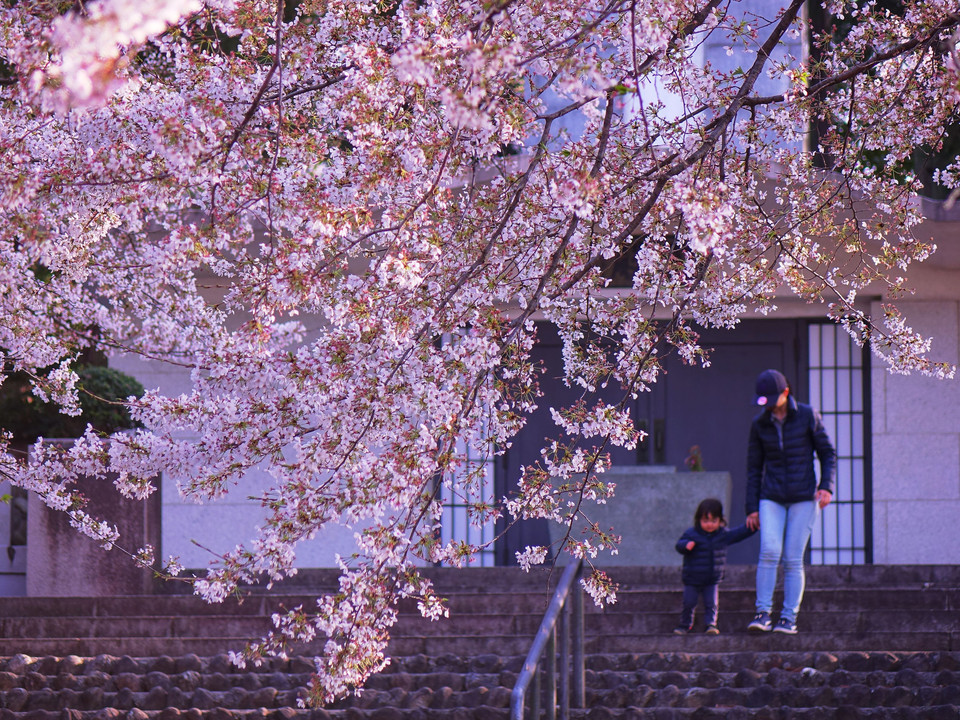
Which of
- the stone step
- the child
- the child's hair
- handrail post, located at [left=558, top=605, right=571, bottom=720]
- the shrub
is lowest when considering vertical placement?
the stone step

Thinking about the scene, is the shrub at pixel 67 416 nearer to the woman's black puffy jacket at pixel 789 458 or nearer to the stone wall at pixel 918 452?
the woman's black puffy jacket at pixel 789 458

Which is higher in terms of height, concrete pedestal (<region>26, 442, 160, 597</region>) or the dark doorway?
the dark doorway

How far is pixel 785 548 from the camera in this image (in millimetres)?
6852

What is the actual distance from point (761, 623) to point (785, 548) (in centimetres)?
44

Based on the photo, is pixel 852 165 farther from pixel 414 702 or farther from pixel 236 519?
pixel 236 519

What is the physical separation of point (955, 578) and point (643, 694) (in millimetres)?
3462

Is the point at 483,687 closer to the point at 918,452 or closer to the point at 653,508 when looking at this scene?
the point at 653,508

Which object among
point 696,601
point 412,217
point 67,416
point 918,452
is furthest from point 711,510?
point 67,416

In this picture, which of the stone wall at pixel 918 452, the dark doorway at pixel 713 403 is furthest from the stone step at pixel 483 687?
the dark doorway at pixel 713 403

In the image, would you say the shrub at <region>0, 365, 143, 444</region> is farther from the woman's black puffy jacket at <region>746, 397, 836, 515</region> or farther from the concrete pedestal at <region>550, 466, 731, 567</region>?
the woman's black puffy jacket at <region>746, 397, 836, 515</region>

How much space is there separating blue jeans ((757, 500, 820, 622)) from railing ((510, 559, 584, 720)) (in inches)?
47.6

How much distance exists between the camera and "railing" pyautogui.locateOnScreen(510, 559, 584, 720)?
473 cm

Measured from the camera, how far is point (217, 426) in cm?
484

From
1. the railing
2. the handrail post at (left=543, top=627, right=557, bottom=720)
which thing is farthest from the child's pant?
the handrail post at (left=543, top=627, right=557, bottom=720)
